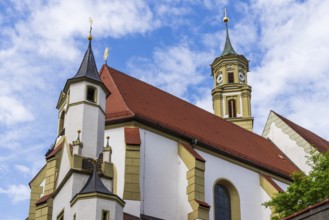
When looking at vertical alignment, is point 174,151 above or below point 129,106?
below

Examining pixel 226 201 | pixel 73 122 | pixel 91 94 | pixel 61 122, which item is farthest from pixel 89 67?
pixel 226 201

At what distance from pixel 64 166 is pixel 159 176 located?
169 inches

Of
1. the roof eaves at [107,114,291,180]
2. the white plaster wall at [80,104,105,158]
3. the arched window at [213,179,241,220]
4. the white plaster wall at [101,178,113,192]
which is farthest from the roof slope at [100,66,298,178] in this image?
the white plaster wall at [101,178,113,192]

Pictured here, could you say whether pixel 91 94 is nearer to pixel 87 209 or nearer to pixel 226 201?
pixel 87 209

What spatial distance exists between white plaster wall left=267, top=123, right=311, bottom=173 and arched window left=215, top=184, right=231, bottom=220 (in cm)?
789

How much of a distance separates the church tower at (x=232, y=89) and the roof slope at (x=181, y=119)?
441cm

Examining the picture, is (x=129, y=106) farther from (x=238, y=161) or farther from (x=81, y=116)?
(x=238, y=161)

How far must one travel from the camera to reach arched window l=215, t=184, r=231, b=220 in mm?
24734

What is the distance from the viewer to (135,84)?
91.6 ft

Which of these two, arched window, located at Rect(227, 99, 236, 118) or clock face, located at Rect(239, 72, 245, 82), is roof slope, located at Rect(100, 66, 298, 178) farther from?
clock face, located at Rect(239, 72, 245, 82)

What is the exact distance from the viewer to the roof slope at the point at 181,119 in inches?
959

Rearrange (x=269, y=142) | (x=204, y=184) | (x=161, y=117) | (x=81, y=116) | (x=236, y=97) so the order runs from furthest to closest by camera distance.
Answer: (x=236, y=97)
(x=269, y=142)
(x=161, y=117)
(x=204, y=184)
(x=81, y=116)

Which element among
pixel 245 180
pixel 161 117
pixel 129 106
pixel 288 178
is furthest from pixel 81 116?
pixel 288 178

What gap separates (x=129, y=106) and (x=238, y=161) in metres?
5.95
